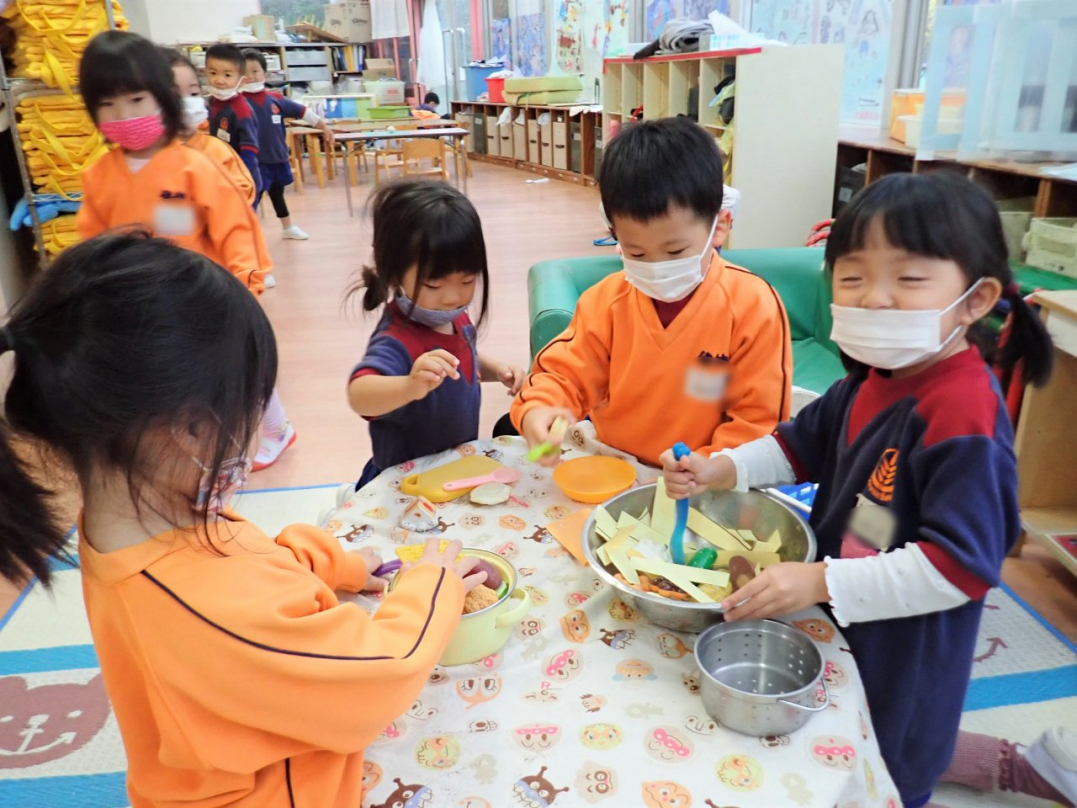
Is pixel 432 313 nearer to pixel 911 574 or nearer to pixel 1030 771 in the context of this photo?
pixel 911 574

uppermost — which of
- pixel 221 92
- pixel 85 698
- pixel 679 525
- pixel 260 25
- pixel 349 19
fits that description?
pixel 349 19

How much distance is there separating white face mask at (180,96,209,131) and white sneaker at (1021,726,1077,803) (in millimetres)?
2287

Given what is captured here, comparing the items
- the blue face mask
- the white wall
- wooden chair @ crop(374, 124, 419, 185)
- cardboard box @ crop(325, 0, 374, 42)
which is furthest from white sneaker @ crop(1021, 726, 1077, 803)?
cardboard box @ crop(325, 0, 374, 42)

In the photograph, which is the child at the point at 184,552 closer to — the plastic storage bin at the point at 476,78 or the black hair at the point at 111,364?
the black hair at the point at 111,364

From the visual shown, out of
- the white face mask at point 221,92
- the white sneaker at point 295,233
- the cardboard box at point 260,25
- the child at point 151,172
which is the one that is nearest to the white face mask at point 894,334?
the child at point 151,172

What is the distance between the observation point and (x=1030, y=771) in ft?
4.10

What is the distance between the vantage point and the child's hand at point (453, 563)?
841 millimetres

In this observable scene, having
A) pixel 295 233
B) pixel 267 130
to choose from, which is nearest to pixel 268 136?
pixel 267 130

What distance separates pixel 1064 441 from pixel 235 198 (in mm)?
2232

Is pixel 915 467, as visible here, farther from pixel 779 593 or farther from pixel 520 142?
pixel 520 142

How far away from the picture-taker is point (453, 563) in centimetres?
87

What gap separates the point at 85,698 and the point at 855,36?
14.5ft

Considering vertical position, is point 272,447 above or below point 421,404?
below

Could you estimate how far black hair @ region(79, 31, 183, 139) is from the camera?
6.22 feet
